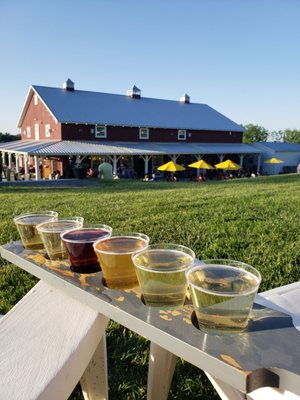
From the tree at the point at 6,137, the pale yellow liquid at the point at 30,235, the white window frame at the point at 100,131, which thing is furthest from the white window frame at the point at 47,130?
the pale yellow liquid at the point at 30,235

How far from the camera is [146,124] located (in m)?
28.0

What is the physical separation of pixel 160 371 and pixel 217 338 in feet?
2.40

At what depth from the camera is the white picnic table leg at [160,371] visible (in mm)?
1444

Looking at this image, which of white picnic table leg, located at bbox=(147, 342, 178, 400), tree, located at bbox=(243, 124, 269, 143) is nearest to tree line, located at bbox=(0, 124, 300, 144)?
tree, located at bbox=(243, 124, 269, 143)

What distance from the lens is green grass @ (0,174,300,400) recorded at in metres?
1.94

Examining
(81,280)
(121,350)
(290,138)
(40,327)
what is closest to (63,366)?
(40,327)

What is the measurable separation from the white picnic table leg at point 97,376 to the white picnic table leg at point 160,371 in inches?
8.9

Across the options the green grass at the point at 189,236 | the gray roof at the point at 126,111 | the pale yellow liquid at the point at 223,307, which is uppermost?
the gray roof at the point at 126,111

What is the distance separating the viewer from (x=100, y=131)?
26.5 m

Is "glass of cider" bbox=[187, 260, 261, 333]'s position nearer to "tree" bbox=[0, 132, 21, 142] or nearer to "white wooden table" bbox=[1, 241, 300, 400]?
"white wooden table" bbox=[1, 241, 300, 400]

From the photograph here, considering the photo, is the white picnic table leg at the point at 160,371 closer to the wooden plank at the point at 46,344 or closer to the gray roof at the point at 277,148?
the wooden plank at the point at 46,344

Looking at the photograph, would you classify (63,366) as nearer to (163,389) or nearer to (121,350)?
(163,389)

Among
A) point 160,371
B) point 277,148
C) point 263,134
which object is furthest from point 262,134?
point 160,371

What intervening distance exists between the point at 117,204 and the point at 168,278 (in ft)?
20.0
